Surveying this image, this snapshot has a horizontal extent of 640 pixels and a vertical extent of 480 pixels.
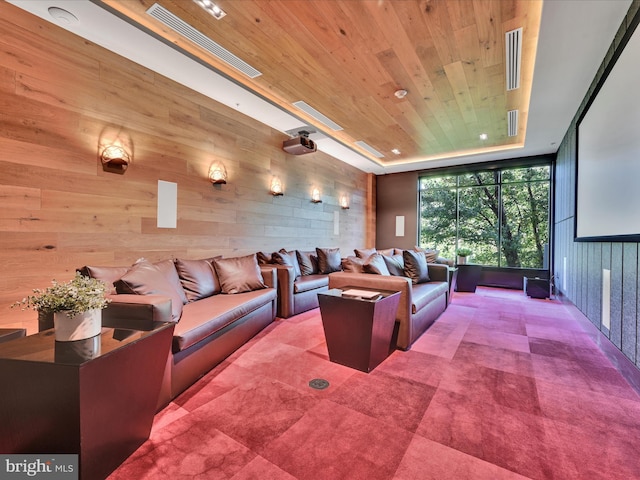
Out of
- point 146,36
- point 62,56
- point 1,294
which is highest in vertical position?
point 146,36

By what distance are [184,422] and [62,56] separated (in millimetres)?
3201

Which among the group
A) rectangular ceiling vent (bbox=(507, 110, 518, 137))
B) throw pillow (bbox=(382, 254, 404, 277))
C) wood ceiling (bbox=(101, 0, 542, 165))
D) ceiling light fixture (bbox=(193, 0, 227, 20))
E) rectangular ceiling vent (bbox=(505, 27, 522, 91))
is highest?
rectangular ceiling vent (bbox=(507, 110, 518, 137))

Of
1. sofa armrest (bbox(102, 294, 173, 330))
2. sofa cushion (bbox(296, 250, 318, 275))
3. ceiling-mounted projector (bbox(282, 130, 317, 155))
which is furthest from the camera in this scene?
sofa cushion (bbox(296, 250, 318, 275))

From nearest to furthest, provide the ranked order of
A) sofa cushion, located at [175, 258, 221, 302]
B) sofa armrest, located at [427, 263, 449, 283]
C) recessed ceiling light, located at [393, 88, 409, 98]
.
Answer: sofa cushion, located at [175, 258, 221, 302] < recessed ceiling light, located at [393, 88, 409, 98] < sofa armrest, located at [427, 263, 449, 283]

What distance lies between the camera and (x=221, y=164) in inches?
159

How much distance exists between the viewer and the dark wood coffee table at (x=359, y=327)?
240cm

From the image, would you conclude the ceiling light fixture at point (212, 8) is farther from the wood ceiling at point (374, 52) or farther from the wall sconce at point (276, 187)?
the wall sconce at point (276, 187)

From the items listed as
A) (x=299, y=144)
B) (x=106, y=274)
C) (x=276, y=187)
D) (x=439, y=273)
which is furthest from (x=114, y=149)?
(x=439, y=273)

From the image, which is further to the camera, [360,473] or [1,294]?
[1,294]

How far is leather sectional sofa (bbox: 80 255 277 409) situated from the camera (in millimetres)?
1954

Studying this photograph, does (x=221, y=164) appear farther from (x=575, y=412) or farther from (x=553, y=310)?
(x=553, y=310)

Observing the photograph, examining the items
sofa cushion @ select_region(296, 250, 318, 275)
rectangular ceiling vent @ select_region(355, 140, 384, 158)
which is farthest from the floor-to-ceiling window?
sofa cushion @ select_region(296, 250, 318, 275)

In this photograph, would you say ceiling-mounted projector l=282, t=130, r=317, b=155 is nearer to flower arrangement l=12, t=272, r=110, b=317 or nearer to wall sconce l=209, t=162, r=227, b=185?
wall sconce l=209, t=162, r=227, b=185

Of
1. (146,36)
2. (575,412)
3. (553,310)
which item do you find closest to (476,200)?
(553,310)
